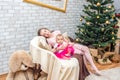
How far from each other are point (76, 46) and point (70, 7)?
4.70ft

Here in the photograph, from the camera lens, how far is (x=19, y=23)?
3.72 m

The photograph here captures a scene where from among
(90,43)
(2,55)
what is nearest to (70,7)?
(90,43)

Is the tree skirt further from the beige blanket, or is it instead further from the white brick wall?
the white brick wall

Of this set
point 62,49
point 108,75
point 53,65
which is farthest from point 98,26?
point 53,65

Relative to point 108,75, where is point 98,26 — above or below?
above

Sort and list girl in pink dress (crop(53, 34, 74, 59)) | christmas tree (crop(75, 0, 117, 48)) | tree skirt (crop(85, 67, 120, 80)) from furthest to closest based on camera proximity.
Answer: christmas tree (crop(75, 0, 117, 48))
tree skirt (crop(85, 67, 120, 80))
girl in pink dress (crop(53, 34, 74, 59))

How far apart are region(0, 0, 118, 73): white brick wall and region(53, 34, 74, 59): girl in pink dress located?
3.07ft

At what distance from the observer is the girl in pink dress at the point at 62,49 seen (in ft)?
9.86

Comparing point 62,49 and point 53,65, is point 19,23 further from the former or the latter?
point 53,65

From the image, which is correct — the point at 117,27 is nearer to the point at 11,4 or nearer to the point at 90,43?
the point at 90,43

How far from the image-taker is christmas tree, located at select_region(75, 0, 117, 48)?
4535 mm

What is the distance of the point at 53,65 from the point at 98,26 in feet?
7.26

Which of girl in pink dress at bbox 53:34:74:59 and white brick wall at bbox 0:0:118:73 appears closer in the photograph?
girl in pink dress at bbox 53:34:74:59

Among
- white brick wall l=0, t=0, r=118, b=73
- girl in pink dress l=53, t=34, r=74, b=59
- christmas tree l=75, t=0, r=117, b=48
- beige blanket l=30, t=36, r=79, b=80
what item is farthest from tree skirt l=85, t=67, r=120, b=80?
white brick wall l=0, t=0, r=118, b=73
